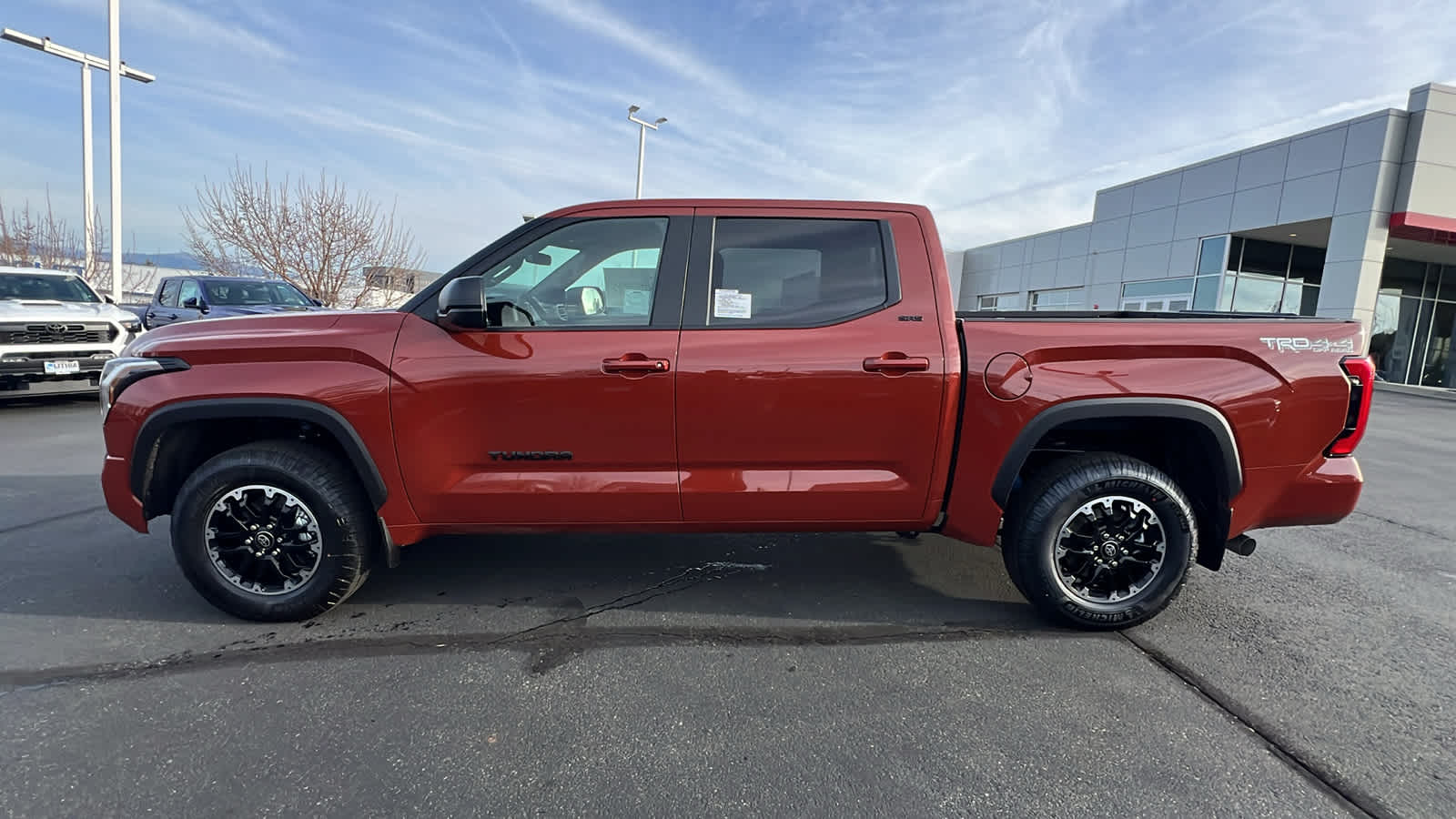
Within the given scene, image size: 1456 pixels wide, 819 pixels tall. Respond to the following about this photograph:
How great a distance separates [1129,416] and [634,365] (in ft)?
6.98

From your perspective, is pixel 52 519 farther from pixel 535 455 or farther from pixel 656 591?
pixel 656 591

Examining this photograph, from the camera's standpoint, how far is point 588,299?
3100 millimetres

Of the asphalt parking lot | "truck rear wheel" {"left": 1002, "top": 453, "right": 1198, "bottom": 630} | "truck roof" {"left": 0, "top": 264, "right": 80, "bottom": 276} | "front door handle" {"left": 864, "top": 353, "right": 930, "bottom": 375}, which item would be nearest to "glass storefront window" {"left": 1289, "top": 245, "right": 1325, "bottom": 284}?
the asphalt parking lot

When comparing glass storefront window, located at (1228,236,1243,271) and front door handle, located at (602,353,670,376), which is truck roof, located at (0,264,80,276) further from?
glass storefront window, located at (1228,236,1243,271)

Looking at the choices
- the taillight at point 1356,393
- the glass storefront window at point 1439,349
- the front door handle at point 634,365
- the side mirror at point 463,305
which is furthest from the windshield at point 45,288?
the glass storefront window at point 1439,349

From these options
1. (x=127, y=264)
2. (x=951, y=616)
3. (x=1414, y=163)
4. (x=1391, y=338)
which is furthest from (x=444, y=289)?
(x=127, y=264)

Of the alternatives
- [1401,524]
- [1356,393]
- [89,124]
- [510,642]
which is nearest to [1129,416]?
[1356,393]

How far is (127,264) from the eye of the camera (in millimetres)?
28656

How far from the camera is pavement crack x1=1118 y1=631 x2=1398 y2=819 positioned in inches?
80.9

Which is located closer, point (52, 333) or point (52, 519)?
point (52, 519)

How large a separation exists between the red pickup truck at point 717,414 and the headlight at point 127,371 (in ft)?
0.04

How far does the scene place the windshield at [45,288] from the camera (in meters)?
9.15

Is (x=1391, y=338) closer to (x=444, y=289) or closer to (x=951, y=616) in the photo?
(x=951, y=616)

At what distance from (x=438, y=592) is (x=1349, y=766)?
3695 mm
